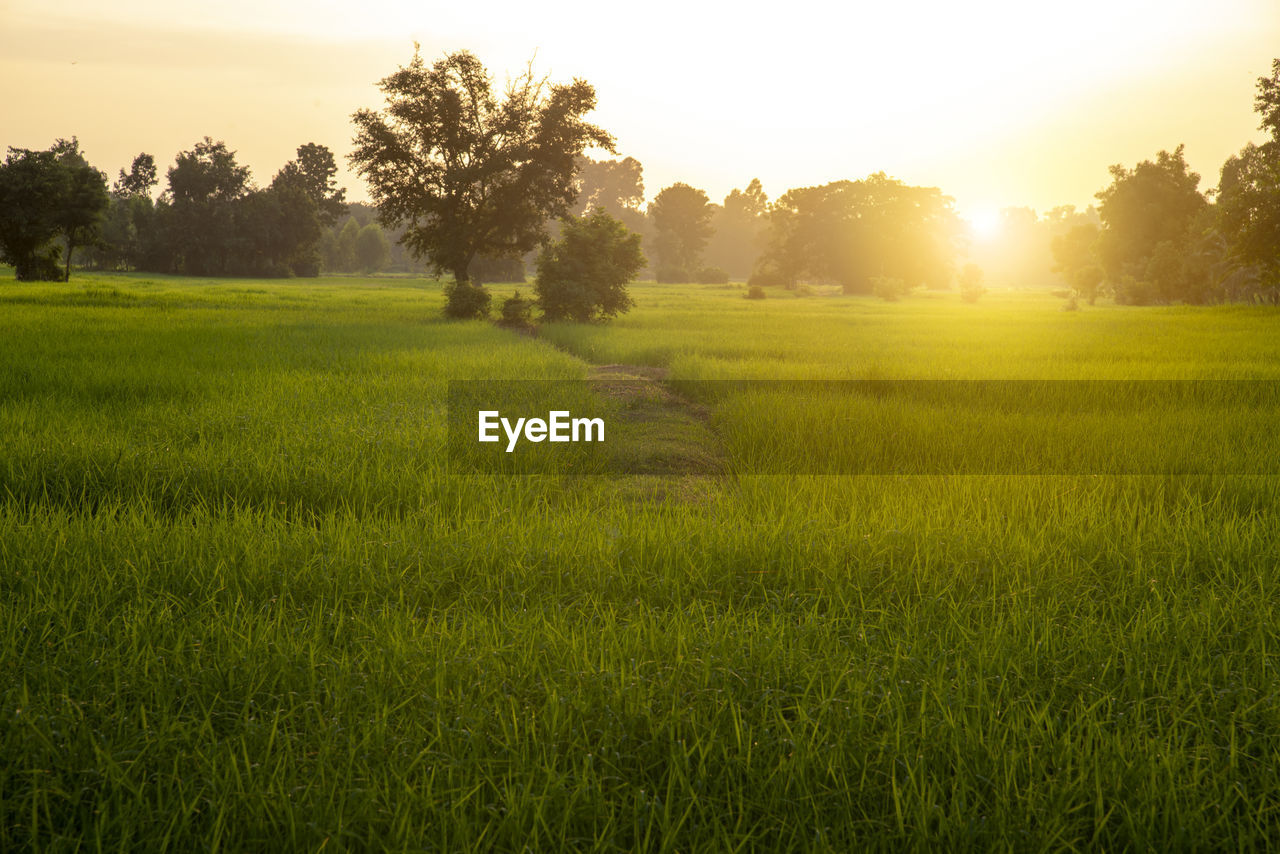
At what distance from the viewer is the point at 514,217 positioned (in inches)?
1118

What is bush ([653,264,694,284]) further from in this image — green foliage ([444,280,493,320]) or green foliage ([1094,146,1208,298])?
green foliage ([444,280,493,320])

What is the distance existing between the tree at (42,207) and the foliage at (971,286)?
52.8m

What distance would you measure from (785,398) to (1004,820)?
728 centimetres

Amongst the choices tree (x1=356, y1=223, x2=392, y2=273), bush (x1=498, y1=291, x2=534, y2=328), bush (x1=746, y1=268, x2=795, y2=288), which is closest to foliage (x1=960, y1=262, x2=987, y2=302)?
bush (x1=746, y1=268, x2=795, y2=288)

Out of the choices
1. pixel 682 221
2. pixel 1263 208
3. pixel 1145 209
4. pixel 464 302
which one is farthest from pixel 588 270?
pixel 682 221

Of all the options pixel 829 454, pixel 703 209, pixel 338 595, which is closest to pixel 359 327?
pixel 829 454

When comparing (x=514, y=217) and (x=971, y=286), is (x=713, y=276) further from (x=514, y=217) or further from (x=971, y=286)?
(x=514, y=217)

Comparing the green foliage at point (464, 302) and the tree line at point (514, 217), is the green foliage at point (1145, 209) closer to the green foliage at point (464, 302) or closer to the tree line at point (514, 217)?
the tree line at point (514, 217)

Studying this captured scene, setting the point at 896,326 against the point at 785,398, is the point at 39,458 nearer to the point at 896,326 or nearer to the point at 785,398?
the point at 785,398

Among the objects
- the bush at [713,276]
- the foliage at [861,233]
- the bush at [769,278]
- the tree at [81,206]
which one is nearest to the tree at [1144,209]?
the foliage at [861,233]

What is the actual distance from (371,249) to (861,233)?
59.6m

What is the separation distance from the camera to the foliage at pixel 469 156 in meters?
26.8

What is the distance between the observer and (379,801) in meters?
2.22

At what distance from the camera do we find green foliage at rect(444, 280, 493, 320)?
2583 cm
